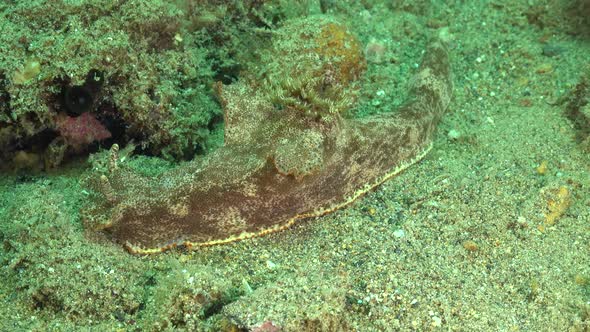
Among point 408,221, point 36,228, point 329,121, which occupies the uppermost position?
point 329,121

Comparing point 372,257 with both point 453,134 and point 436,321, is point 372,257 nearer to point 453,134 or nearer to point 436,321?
point 436,321

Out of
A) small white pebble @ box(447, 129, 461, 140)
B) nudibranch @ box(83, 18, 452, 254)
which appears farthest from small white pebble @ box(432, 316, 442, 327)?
small white pebble @ box(447, 129, 461, 140)

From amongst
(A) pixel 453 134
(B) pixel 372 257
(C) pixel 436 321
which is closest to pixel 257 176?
(B) pixel 372 257

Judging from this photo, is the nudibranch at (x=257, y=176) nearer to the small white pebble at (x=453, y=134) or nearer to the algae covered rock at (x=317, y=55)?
the algae covered rock at (x=317, y=55)

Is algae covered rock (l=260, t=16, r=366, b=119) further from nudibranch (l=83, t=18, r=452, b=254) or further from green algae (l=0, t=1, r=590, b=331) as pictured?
green algae (l=0, t=1, r=590, b=331)

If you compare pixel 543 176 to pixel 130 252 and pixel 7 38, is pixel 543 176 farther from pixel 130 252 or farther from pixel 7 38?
pixel 7 38

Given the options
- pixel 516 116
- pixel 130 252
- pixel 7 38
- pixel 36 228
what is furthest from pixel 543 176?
pixel 7 38

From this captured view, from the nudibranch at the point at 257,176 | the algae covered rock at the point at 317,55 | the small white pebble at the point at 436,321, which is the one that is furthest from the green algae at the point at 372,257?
the algae covered rock at the point at 317,55

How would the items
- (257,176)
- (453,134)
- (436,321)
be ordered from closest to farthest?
(436,321) → (257,176) → (453,134)
